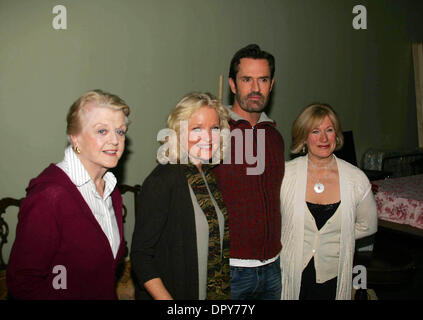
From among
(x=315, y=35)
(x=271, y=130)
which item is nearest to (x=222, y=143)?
(x=271, y=130)

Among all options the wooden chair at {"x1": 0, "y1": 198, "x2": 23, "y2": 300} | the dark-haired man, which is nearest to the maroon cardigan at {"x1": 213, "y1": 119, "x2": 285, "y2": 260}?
the dark-haired man

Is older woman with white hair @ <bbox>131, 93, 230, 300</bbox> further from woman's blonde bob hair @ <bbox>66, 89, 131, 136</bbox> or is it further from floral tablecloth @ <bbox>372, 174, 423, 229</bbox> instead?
floral tablecloth @ <bbox>372, 174, 423, 229</bbox>

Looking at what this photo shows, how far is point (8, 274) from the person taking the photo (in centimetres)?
131

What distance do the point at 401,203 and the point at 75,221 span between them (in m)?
3.33

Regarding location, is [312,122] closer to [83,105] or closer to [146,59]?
[83,105]

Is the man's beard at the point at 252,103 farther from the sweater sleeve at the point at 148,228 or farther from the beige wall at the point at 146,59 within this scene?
the beige wall at the point at 146,59

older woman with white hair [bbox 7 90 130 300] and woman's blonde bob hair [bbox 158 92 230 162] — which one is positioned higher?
woman's blonde bob hair [bbox 158 92 230 162]

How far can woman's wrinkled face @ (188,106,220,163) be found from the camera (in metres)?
1.56

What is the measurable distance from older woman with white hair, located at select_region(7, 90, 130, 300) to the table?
3.07m

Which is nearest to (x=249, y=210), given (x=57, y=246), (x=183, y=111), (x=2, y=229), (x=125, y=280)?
(x=183, y=111)

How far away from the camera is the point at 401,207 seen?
354 cm

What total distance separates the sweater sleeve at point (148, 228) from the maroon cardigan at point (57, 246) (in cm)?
14
